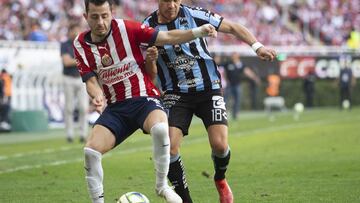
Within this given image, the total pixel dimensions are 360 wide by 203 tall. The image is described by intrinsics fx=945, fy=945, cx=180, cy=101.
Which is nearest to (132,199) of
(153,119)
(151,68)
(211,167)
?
(153,119)

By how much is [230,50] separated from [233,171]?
23489 millimetres

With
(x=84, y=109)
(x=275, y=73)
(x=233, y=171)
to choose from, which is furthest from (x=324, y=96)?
(x=233, y=171)

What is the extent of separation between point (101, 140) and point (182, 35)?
1251 mm

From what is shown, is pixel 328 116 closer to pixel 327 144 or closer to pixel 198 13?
pixel 327 144

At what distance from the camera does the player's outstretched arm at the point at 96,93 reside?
9102mm

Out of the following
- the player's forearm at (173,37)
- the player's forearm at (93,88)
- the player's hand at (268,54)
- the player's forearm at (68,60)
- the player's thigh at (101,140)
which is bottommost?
the player's forearm at (68,60)

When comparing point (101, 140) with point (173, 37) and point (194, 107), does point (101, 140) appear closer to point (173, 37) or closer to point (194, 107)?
point (173, 37)

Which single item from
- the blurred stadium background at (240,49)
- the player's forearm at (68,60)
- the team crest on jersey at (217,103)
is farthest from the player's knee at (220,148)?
the player's forearm at (68,60)

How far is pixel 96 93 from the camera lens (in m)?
9.20

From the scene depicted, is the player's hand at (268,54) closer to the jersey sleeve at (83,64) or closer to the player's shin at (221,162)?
the player's shin at (221,162)

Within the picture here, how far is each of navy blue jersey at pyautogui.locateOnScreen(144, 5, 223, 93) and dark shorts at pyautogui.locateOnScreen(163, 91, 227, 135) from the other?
73mm

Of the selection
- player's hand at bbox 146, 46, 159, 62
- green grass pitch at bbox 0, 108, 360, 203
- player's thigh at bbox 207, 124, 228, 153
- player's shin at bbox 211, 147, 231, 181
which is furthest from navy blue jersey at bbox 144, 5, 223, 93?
green grass pitch at bbox 0, 108, 360, 203

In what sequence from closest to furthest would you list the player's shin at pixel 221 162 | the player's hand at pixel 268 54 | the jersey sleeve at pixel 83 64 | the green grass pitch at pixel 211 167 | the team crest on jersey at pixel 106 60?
the team crest on jersey at pixel 106 60, the jersey sleeve at pixel 83 64, the player's hand at pixel 268 54, the player's shin at pixel 221 162, the green grass pitch at pixel 211 167

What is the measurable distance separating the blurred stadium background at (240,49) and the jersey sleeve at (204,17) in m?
7.92
